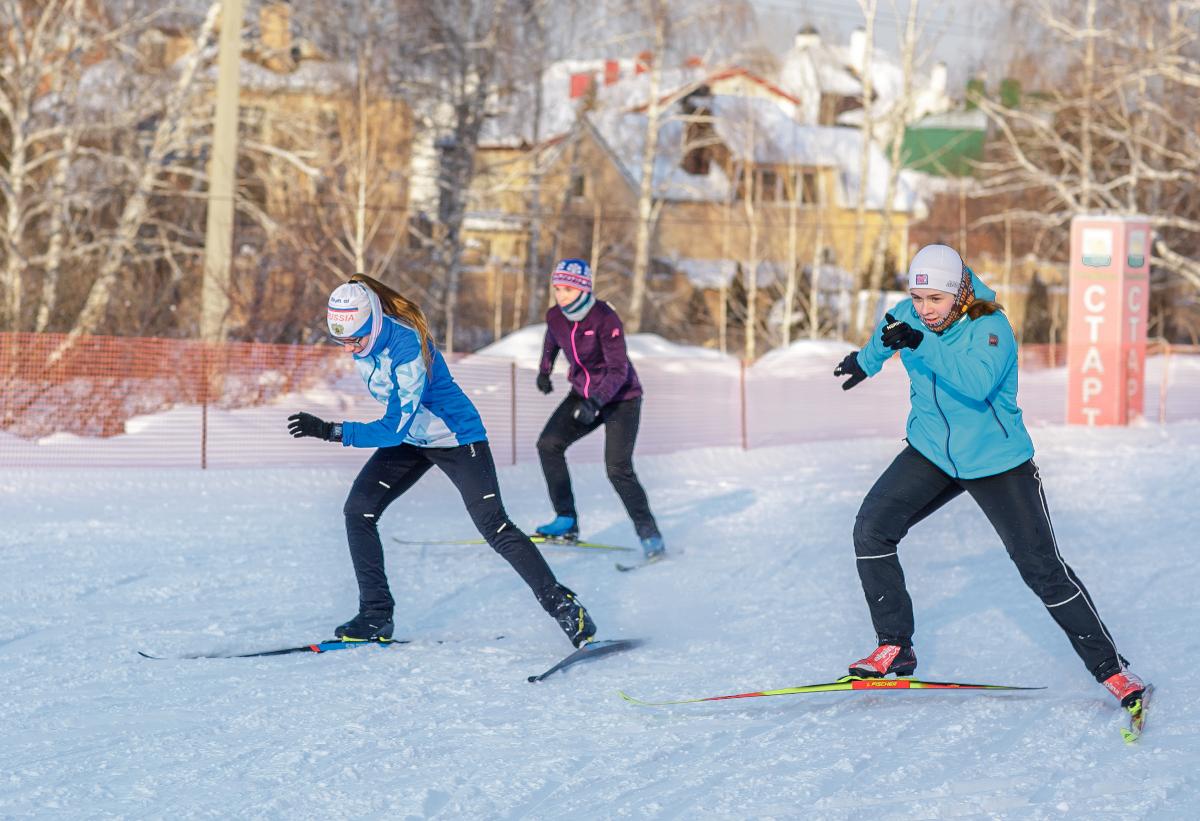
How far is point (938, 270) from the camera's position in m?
4.64

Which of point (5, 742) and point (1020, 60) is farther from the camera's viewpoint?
point (1020, 60)

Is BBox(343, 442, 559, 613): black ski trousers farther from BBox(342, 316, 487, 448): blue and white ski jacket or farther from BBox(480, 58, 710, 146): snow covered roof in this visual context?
BBox(480, 58, 710, 146): snow covered roof

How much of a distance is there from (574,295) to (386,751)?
391 centimetres

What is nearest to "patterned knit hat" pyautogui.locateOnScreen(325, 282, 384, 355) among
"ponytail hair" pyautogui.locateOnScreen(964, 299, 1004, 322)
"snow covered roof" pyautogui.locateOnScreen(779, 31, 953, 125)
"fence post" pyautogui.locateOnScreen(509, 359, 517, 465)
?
"ponytail hair" pyautogui.locateOnScreen(964, 299, 1004, 322)

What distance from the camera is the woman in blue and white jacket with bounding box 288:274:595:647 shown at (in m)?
5.18

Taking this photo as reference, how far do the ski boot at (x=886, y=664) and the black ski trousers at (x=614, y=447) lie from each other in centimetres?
318

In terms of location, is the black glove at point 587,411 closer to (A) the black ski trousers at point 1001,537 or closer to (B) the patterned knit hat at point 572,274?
(B) the patterned knit hat at point 572,274

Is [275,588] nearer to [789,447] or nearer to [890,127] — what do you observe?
[789,447]

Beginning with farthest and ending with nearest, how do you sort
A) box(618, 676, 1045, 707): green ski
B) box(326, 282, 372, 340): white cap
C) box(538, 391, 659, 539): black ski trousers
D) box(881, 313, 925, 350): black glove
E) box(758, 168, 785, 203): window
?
1. box(758, 168, 785, 203): window
2. box(538, 391, 659, 539): black ski trousers
3. box(326, 282, 372, 340): white cap
4. box(618, 676, 1045, 707): green ski
5. box(881, 313, 925, 350): black glove

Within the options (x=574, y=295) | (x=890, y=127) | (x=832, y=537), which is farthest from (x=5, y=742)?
(x=890, y=127)

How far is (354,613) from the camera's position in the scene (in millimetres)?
6637

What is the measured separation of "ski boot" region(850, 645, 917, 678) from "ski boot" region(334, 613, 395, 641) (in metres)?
1.96

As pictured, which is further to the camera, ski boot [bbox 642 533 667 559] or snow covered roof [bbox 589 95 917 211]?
snow covered roof [bbox 589 95 917 211]

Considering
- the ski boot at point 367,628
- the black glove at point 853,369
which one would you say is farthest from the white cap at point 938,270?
the ski boot at point 367,628
